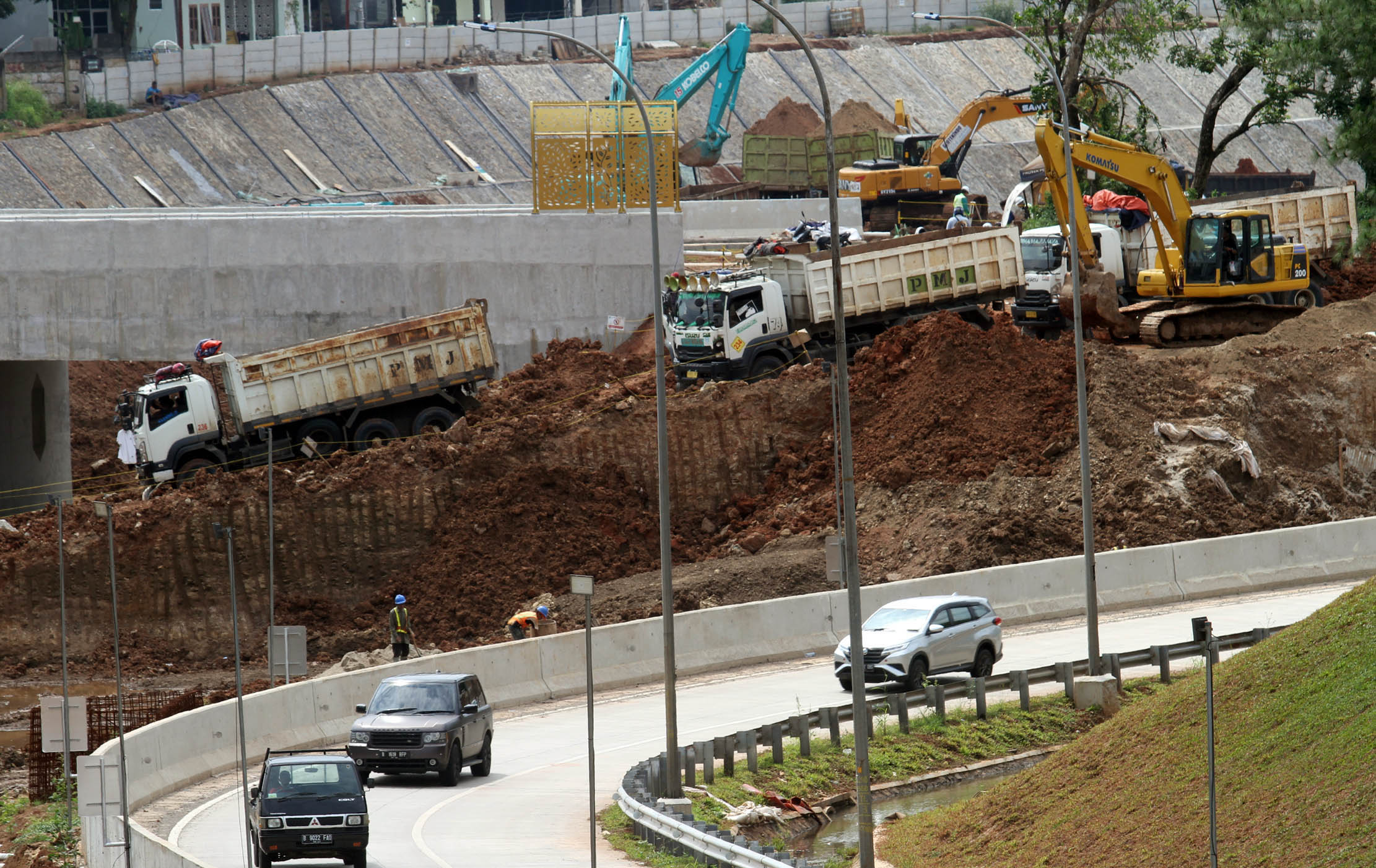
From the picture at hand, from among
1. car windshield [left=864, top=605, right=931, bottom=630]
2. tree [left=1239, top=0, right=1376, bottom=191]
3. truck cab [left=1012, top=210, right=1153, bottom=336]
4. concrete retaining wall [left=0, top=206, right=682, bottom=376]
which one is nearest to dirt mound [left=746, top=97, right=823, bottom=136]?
concrete retaining wall [left=0, top=206, right=682, bottom=376]

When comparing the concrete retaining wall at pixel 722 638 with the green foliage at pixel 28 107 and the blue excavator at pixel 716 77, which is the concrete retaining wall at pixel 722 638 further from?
the green foliage at pixel 28 107

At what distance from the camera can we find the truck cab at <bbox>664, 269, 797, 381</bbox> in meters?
40.6

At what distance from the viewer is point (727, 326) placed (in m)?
41.1

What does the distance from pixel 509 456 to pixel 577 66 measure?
57.8 metres

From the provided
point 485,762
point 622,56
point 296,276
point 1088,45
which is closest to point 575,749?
point 485,762

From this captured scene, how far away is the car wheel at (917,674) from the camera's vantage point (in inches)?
1096

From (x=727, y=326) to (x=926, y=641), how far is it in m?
14.6

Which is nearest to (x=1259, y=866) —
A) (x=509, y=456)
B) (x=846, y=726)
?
(x=846, y=726)

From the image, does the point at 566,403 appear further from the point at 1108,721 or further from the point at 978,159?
the point at 978,159

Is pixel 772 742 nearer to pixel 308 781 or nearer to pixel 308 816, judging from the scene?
pixel 308 781

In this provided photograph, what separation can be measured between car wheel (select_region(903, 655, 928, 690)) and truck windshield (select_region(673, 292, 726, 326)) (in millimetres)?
14467

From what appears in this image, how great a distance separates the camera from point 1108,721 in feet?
70.8

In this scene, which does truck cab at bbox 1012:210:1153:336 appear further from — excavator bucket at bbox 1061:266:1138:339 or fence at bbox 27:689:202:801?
fence at bbox 27:689:202:801

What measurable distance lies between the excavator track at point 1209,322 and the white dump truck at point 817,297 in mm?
3660
